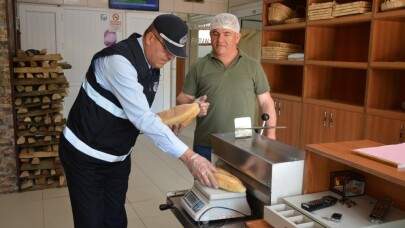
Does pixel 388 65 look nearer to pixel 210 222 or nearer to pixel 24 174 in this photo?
pixel 210 222

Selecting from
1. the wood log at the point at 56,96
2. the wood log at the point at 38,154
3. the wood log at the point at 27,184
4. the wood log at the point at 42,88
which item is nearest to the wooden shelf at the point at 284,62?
the wood log at the point at 56,96

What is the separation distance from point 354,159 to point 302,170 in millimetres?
208

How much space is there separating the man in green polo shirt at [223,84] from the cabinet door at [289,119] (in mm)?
1491

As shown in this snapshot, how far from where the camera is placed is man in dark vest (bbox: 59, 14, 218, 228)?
147 centimetres

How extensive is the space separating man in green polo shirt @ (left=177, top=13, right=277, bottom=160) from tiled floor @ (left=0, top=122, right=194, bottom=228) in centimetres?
115

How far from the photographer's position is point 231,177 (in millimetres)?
1357

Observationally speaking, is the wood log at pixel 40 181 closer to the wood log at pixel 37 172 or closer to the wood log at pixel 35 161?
the wood log at pixel 37 172

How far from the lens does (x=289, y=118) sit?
3777 mm

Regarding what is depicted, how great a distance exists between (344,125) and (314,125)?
1.24ft

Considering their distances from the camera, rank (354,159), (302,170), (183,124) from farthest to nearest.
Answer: (183,124) → (302,170) → (354,159)

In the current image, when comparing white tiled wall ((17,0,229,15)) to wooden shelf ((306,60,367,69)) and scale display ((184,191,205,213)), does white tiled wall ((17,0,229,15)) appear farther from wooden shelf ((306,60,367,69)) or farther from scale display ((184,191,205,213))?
scale display ((184,191,205,213))

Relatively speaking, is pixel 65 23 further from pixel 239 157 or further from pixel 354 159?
pixel 354 159

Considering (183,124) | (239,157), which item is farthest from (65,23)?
(239,157)

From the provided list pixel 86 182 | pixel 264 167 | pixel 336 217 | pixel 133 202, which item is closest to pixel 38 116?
pixel 133 202
